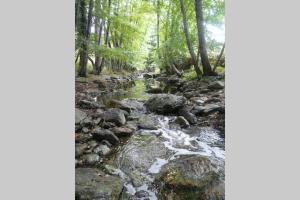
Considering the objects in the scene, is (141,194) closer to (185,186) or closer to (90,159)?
(185,186)

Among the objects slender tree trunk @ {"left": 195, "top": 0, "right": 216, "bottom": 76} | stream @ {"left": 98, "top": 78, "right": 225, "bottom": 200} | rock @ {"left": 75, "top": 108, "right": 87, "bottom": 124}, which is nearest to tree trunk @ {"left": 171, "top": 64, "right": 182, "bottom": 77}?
slender tree trunk @ {"left": 195, "top": 0, "right": 216, "bottom": 76}

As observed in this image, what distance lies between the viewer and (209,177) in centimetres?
221

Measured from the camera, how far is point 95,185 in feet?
6.92

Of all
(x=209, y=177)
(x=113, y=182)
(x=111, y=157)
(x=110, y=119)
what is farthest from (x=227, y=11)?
(x=110, y=119)

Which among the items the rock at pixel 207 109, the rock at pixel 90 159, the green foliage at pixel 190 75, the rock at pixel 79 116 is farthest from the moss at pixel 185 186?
the green foliage at pixel 190 75

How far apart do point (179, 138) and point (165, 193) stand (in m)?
1.24

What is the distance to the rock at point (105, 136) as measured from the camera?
3.09 metres

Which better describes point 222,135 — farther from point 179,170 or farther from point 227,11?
point 227,11

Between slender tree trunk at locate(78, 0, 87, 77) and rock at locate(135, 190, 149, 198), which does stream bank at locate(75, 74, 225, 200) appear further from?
slender tree trunk at locate(78, 0, 87, 77)

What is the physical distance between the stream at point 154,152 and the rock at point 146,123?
0.31 feet

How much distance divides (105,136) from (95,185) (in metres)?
1.04

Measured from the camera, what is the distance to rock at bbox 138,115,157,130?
3.72 meters

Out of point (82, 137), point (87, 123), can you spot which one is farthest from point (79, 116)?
point (82, 137)

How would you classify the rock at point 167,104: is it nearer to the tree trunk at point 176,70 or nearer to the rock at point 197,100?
the rock at point 197,100
